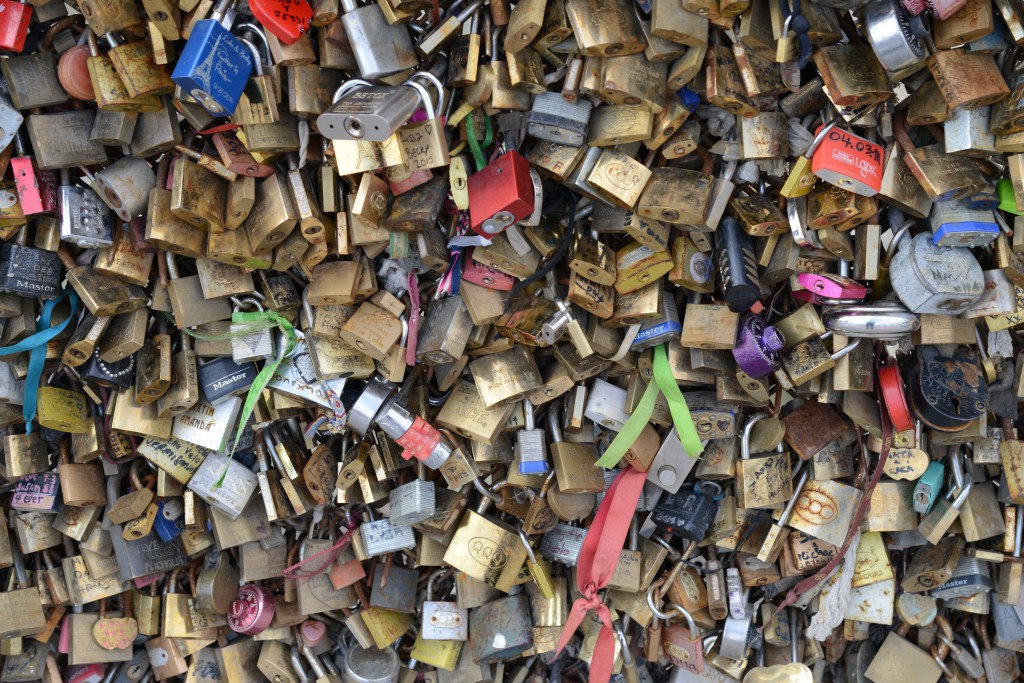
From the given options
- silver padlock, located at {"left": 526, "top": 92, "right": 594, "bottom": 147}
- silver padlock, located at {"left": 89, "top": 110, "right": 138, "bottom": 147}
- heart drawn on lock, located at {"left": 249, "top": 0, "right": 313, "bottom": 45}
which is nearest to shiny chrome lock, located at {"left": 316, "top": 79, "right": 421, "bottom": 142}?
heart drawn on lock, located at {"left": 249, "top": 0, "right": 313, "bottom": 45}

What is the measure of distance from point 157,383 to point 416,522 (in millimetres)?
690

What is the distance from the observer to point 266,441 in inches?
88.0

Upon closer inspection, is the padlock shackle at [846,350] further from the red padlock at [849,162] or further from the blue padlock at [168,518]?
the blue padlock at [168,518]

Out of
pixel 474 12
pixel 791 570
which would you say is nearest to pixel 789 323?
pixel 791 570

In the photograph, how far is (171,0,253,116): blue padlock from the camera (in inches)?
68.0

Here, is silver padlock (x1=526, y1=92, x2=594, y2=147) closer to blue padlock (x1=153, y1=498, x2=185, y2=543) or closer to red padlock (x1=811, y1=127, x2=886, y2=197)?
red padlock (x1=811, y1=127, x2=886, y2=197)

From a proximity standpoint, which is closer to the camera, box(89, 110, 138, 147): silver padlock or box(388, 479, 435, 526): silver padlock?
box(89, 110, 138, 147): silver padlock

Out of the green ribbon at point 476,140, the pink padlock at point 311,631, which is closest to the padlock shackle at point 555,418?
the green ribbon at point 476,140

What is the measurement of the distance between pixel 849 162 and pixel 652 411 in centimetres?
70

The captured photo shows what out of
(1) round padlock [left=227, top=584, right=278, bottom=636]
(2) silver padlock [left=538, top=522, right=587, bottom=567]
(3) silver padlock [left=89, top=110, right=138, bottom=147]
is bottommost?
(1) round padlock [left=227, top=584, right=278, bottom=636]

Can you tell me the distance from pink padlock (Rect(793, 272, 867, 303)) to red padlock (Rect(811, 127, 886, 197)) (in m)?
0.20

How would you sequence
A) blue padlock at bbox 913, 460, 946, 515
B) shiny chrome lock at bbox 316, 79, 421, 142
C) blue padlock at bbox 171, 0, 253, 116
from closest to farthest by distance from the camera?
shiny chrome lock at bbox 316, 79, 421, 142
blue padlock at bbox 171, 0, 253, 116
blue padlock at bbox 913, 460, 946, 515

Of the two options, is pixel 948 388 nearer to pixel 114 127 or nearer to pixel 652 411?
pixel 652 411

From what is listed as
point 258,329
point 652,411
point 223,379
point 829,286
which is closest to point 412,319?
point 258,329
